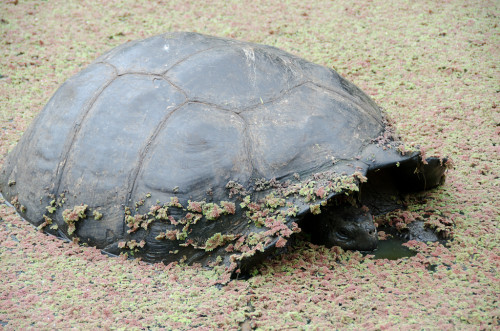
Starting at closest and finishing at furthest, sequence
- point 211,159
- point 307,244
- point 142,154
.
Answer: point 211,159 → point 142,154 → point 307,244

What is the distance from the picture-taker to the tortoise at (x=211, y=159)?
7.95ft

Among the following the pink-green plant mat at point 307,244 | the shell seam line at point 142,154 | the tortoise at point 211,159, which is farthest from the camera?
the shell seam line at point 142,154

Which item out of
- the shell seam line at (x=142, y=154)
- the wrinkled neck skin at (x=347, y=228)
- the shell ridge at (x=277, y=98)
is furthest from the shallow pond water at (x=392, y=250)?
the shell seam line at (x=142, y=154)

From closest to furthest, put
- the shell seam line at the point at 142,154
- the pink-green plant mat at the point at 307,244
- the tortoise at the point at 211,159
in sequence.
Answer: the pink-green plant mat at the point at 307,244 < the tortoise at the point at 211,159 < the shell seam line at the point at 142,154

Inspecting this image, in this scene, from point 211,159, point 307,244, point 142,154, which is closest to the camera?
point 211,159

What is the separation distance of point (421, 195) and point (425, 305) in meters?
0.94

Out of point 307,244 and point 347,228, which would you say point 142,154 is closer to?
point 307,244

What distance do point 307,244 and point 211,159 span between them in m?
0.68

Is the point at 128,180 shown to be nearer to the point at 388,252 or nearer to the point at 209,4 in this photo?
the point at 388,252

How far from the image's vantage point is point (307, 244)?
268cm

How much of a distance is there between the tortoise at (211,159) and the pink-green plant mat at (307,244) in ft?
0.47

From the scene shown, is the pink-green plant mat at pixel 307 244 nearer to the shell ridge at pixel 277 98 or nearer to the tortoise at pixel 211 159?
the tortoise at pixel 211 159

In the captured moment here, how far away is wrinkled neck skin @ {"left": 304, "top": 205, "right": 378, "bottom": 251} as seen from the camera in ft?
8.43

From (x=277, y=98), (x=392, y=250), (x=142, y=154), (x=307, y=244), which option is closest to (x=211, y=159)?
(x=142, y=154)
